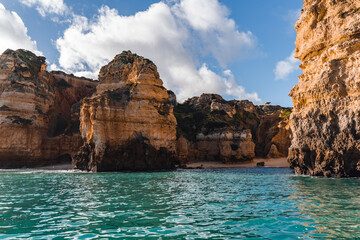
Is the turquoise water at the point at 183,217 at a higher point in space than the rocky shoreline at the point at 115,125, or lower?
lower

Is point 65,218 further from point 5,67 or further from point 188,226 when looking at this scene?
point 5,67

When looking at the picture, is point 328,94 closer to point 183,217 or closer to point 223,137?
point 183,217

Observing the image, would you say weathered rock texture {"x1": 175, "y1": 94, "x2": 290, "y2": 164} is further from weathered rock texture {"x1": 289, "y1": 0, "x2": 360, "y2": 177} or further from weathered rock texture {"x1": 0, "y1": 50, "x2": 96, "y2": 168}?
weathered rock texture {"x1": 289, "y1": 0, "x2": 360, "y2": 177}

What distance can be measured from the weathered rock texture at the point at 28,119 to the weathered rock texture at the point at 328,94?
41517 millimetres

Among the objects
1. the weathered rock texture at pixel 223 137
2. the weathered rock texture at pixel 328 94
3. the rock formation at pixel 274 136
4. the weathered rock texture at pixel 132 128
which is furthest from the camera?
the rock formation at pixel 274 136

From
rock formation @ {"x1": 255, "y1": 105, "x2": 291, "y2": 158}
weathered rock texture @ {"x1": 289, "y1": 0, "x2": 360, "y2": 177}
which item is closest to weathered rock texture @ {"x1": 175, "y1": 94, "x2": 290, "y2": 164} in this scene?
rock formation @ {"x1": 255, "y1": 105, "x2": 291, "y2": 158}

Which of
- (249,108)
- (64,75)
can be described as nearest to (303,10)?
(249,108)

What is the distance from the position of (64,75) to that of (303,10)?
65209 millimetres

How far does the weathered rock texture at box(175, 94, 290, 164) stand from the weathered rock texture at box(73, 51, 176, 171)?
45.5 ft

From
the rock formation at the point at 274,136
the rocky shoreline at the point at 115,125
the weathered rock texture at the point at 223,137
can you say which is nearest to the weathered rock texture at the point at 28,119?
the rocky shoreline at the point at 115,125

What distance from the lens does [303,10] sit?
2677 centimetres

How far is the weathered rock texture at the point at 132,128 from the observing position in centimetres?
3491

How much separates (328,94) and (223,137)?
32.8 metres

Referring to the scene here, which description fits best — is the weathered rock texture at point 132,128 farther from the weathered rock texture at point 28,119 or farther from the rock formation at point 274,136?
the rock formation at point 274,136
